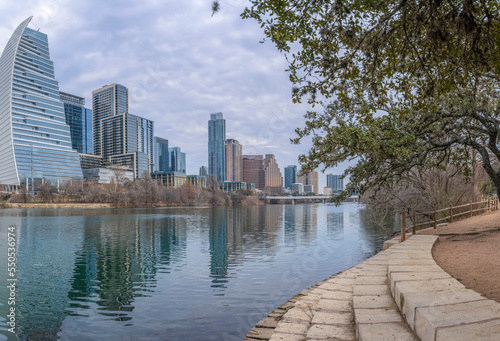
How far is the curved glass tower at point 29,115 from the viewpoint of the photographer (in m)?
151

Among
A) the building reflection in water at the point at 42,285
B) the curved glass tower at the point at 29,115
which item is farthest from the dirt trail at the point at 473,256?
the curved glass tower at the point at 29,115

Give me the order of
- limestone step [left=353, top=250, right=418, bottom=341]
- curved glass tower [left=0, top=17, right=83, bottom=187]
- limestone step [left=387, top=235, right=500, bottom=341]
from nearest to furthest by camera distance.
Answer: limestone step [left=387, top=235, right=500, bottom=341]
limestone step [left=353, top=250, right=418, bottom=341]
curved glass tower [left=0, top=17, right=83, bottom=187]

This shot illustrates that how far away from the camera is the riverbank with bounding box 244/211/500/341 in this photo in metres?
4.38

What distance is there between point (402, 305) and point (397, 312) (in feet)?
0.51

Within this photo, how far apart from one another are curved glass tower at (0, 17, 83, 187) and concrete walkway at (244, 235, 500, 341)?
171 metres

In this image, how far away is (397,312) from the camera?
553cm

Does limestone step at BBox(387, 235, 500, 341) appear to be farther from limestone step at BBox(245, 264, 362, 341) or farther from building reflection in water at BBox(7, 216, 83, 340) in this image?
building reflection in water at BBox(7, 216, 83, 340)

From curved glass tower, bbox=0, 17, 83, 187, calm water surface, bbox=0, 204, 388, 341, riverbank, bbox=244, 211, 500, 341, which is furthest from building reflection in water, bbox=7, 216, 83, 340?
curved glass tower, bbox=0, 17, 83, 187

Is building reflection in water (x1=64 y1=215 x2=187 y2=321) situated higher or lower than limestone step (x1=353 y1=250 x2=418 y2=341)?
lower

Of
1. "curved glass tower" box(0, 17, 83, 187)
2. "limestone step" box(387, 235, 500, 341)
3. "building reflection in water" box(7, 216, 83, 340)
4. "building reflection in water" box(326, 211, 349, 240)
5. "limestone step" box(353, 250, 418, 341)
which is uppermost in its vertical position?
"curved glass tower" box(0, 17, 83, 187)

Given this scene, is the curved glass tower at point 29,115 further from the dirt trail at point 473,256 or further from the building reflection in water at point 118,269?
the dirt trail at point 473,256

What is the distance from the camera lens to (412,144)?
459 inches

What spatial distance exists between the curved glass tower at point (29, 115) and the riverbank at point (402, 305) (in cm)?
17105

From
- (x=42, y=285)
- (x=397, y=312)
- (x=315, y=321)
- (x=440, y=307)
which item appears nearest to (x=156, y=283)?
(x=42, y=285)
